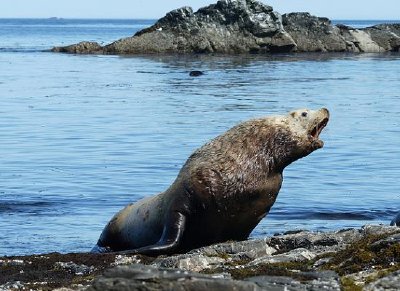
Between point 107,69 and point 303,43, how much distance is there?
A: 78.9 ft

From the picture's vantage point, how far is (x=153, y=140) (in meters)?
23.3

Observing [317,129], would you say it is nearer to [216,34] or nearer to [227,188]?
[227,188]

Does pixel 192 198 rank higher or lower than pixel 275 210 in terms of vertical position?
higher

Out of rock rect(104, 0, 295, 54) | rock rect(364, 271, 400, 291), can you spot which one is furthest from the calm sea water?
rock rect(104, 0, 295, 54)

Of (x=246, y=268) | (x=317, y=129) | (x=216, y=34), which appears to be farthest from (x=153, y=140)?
(x=216, y=34)

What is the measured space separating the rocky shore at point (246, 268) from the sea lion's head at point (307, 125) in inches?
67.0

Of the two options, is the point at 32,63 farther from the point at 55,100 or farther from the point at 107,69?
the point at 55,100

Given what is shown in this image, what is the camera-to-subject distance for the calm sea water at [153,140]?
14336mm

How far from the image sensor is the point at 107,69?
172 feet

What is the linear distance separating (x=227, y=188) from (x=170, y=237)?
0.71 meters

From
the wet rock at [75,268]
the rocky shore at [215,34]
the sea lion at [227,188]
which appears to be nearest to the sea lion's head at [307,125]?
the sea lion at [227,188]

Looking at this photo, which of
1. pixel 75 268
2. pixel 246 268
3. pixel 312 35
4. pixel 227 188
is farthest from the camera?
pixel 312 35

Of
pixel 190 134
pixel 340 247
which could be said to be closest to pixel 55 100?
pixel 190 134

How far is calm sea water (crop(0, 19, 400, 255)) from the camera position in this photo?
564 inches
